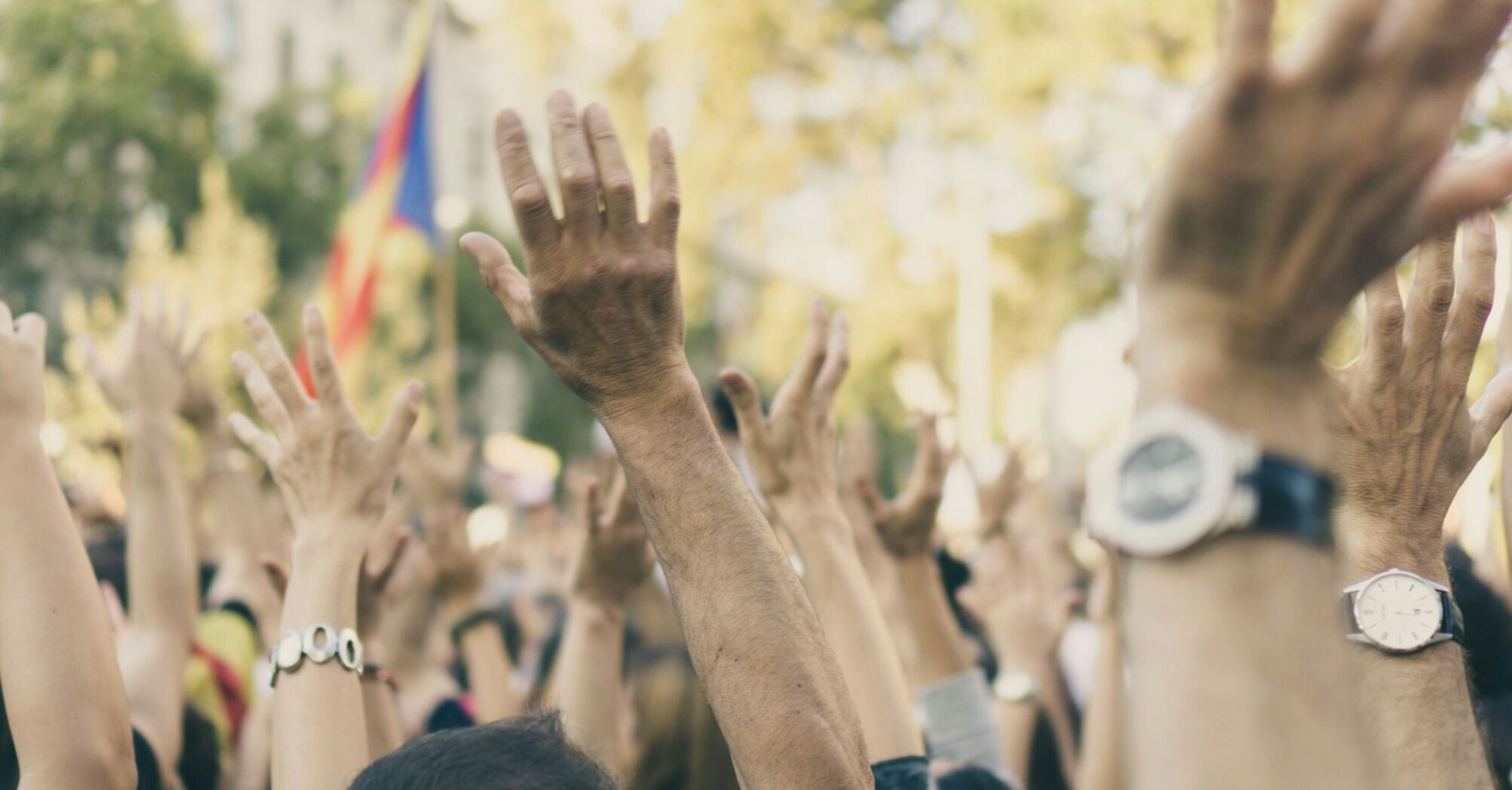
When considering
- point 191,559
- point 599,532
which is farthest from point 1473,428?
point 191,559

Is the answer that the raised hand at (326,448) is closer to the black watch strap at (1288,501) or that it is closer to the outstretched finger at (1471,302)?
the outstretched finger at (1471,302)

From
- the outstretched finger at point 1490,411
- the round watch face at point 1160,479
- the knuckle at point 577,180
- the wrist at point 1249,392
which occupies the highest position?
the knuckle at point 577,180

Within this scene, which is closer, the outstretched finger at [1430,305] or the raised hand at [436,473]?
the outstretched finger at [1430,305]

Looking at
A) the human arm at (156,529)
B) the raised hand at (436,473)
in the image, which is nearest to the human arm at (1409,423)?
the human arm at (156,529)

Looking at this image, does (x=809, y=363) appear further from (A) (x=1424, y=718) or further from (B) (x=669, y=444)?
(A) (x=1424, y=718)

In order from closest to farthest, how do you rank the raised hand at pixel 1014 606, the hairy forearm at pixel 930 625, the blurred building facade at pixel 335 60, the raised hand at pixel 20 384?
the raised hand at pixel 20 384 → the hairy forearm at pixel 930 625 → the raised hand at pixel 1014 606 → the blurred building facade at pixel 335 60

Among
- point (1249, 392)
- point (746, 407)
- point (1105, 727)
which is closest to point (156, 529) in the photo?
point (746, 407)

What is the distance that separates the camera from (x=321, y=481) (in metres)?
2.39

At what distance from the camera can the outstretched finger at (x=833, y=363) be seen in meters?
2.69

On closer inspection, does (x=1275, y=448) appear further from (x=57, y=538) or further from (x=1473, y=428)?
(x=57, y=538)

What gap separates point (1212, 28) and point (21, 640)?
36.8 ft

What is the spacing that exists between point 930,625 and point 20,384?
1.92m

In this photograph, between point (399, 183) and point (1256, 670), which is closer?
point (1256, 670)

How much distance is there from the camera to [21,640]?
202 cm
